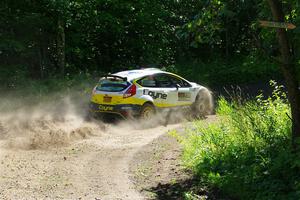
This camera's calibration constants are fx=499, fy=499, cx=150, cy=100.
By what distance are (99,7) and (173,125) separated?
32.7ft

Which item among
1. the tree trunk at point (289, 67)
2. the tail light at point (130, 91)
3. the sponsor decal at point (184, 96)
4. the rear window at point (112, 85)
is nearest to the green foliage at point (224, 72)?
the sponsor decal at point (184, 96)

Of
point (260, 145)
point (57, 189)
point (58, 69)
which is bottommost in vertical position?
point (57, 189)

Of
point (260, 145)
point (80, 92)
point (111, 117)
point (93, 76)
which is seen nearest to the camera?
point (260, 145)

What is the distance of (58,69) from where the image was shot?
22.0m

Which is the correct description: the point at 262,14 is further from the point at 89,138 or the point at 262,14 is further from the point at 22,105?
the point at 22,105

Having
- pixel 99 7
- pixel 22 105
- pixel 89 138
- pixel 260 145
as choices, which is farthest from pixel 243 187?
pixel 99 7

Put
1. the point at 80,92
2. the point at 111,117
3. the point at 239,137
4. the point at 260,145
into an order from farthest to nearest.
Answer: the point at 80,92 → the point at 111,117 → the point at 239,137 → the point at 260,145

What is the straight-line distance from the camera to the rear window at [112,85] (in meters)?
14.7

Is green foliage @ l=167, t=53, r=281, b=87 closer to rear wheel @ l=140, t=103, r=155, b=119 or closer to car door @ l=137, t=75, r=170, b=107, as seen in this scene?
car door @ l=137, t=75, r=170, b=107

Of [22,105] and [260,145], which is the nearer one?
[260,145]

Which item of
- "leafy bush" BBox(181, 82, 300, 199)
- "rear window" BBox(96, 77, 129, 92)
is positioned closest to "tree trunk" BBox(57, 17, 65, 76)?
"rear window" BBox(96, 77, 129, 92)

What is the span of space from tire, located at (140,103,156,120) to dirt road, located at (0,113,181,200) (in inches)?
16.8

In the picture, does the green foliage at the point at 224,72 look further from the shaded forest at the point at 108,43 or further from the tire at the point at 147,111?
the tire at the point at 147,111

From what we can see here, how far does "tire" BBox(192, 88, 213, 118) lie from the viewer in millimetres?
16938
